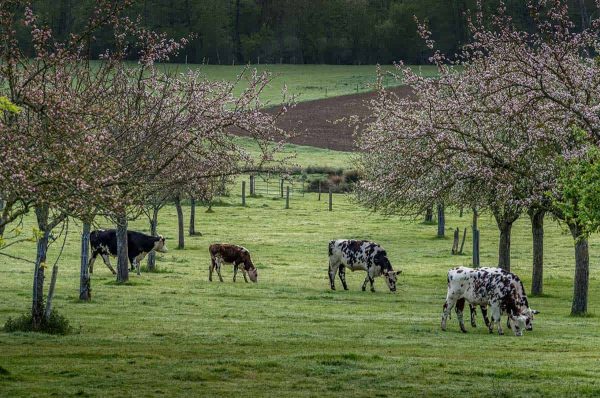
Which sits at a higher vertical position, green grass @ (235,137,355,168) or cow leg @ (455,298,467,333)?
green grass @ (235,137,355,168)

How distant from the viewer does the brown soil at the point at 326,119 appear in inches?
5054

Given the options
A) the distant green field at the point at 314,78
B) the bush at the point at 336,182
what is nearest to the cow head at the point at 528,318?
the bush at the point at 336,182

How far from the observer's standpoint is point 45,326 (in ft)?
87.6

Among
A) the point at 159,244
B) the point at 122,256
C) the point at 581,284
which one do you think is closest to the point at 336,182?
the point at 159,244

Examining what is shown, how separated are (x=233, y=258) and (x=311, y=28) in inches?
5519

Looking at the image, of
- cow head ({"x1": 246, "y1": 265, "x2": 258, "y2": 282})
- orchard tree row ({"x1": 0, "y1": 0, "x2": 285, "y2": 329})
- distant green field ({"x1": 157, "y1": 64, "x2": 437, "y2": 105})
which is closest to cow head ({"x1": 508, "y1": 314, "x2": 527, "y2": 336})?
orchard tree row ({"x1": 0, "y1": 0, "x2": 285, "y2": 329})

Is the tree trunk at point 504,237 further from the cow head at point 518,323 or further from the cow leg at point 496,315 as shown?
the cow head at point 518,323

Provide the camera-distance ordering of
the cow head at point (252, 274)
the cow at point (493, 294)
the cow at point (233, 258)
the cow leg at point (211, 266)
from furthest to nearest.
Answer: the cow at point (233, 258)
the cow head at point (252, 274)
the cow leg at point (211, 266)
the cow at point (493, 294)

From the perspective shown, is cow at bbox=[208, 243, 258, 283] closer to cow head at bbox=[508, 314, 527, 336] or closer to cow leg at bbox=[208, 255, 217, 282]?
cow leg at bbox=[208, 255, 217, 282]

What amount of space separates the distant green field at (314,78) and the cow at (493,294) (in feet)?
361

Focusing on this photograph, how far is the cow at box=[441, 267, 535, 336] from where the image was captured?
2870 centimetres

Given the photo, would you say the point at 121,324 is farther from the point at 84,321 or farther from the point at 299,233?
the point at 299,233

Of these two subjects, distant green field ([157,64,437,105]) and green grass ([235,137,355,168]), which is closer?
green grass ([235,137,355,168])

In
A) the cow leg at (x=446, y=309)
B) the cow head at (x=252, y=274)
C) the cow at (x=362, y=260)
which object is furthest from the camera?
the cow head at (x=252, y=274)
